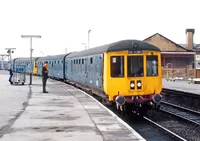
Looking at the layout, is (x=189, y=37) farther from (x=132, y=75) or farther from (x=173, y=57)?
(x=132, y=75)

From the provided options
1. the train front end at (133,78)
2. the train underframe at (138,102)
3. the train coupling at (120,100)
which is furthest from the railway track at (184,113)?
the train coupling at (120,100)

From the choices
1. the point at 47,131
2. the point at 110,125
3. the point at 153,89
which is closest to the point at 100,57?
the point at 153,89

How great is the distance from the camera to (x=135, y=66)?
1437cm

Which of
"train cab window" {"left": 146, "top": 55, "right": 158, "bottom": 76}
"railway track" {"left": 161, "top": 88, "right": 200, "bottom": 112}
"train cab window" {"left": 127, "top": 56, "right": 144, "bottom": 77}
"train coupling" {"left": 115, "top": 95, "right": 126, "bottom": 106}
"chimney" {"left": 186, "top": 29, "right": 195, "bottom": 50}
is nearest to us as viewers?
"train coupling" {"left": 115, "top": 95, "right": 126, "bottom": 106}

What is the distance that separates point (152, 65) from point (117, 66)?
141 centimetres

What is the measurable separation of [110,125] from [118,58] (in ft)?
12.4

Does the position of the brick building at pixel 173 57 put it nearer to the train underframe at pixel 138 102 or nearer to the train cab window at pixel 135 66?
the train underframe at pixel 138 102

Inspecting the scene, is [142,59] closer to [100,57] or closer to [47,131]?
[100,57]

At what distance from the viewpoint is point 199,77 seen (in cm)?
4216

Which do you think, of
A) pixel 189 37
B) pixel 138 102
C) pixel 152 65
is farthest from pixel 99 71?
pixel 189 37

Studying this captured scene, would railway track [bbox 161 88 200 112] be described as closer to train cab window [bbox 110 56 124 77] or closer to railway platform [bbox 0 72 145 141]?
train cab window [bbox 110 56 124 77]

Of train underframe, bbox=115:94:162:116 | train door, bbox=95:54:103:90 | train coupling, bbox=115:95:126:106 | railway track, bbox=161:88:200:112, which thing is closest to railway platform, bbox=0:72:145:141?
train coupling, bbox=115:95:126:106

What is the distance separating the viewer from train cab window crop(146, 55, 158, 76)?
14.5m

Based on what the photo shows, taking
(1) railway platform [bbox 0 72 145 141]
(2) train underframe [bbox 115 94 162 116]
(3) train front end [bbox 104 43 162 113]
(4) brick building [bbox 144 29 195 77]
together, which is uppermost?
(4) brick building [bbox 144 29 195 77]
